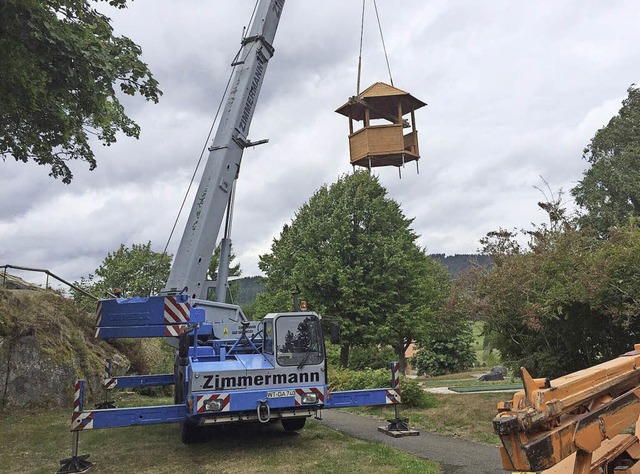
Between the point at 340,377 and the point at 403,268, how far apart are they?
706 centimetres

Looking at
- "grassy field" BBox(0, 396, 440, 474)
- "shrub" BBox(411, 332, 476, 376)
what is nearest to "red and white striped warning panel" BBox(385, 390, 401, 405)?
"grassy field" BBox(0, 396, 440, 474)

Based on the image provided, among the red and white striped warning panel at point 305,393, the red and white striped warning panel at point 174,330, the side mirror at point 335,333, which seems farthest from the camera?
the side mirror at point 335,333

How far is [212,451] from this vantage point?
8.45 m

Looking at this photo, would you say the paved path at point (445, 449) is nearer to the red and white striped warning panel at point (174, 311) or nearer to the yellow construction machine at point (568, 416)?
the yellow construction machine at point (568, 416)

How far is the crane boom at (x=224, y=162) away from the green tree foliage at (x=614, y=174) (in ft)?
79.3

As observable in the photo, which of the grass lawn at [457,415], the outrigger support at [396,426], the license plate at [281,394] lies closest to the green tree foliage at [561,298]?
the grass lawn at [457,415]

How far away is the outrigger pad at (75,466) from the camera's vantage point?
7.23 m

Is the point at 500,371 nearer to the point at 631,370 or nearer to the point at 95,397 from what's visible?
the point at 95,397

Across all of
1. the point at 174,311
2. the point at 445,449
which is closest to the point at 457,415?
the point at 445,449

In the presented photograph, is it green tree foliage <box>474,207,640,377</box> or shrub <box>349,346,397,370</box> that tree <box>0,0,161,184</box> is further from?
shrub <box>349,346,397,370</box>

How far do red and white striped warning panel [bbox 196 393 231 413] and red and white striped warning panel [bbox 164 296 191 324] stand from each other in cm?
146

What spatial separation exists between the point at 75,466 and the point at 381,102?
17.0m

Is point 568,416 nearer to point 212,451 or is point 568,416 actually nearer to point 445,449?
point 445,449

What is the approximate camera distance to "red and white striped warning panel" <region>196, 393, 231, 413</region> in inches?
300
